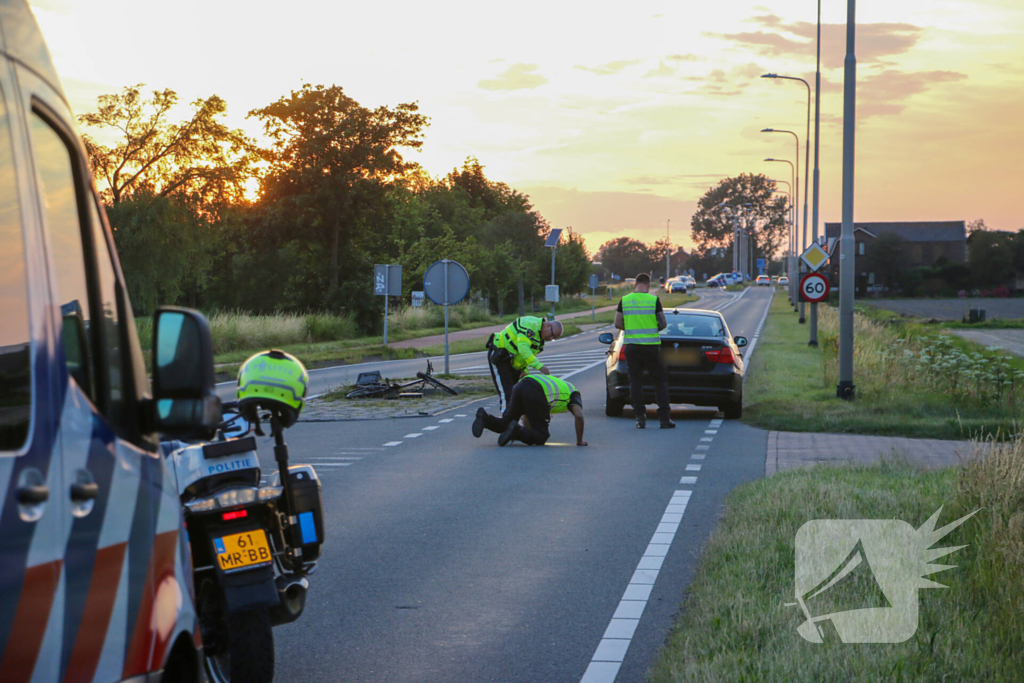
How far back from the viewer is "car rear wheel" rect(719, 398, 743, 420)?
1649 cm

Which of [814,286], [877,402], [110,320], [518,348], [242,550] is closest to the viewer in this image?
[110,320]

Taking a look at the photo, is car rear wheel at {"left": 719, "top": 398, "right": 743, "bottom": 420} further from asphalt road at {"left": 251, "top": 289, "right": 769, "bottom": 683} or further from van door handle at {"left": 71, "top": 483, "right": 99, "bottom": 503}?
van door handle at {"left": 71, "top": 483, "right": 99, "bottom": 503}

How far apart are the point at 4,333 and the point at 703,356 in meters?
14.4

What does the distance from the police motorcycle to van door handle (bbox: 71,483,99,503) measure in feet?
6.00

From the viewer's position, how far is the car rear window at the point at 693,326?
54.6 ft

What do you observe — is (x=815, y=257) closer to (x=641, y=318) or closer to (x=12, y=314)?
Answer: (x=641, y=318)

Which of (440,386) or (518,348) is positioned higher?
(518,348)

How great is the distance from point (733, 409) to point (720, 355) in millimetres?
839

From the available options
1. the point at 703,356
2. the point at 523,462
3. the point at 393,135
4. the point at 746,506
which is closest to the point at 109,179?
the point at 393,135

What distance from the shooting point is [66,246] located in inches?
105

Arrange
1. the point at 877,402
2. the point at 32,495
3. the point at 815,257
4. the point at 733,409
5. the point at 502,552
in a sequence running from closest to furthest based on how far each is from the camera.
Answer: the point at 32,495, the point at 502,552, the point at 733,409, the point at 877,402, the point at 815,257

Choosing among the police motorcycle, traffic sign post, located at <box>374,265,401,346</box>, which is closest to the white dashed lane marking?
the police motorcycle

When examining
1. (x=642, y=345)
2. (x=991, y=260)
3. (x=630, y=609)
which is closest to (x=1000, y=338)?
(x=642, y=345)

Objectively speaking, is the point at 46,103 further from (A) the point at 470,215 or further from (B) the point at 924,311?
(A) the point at 470,215
